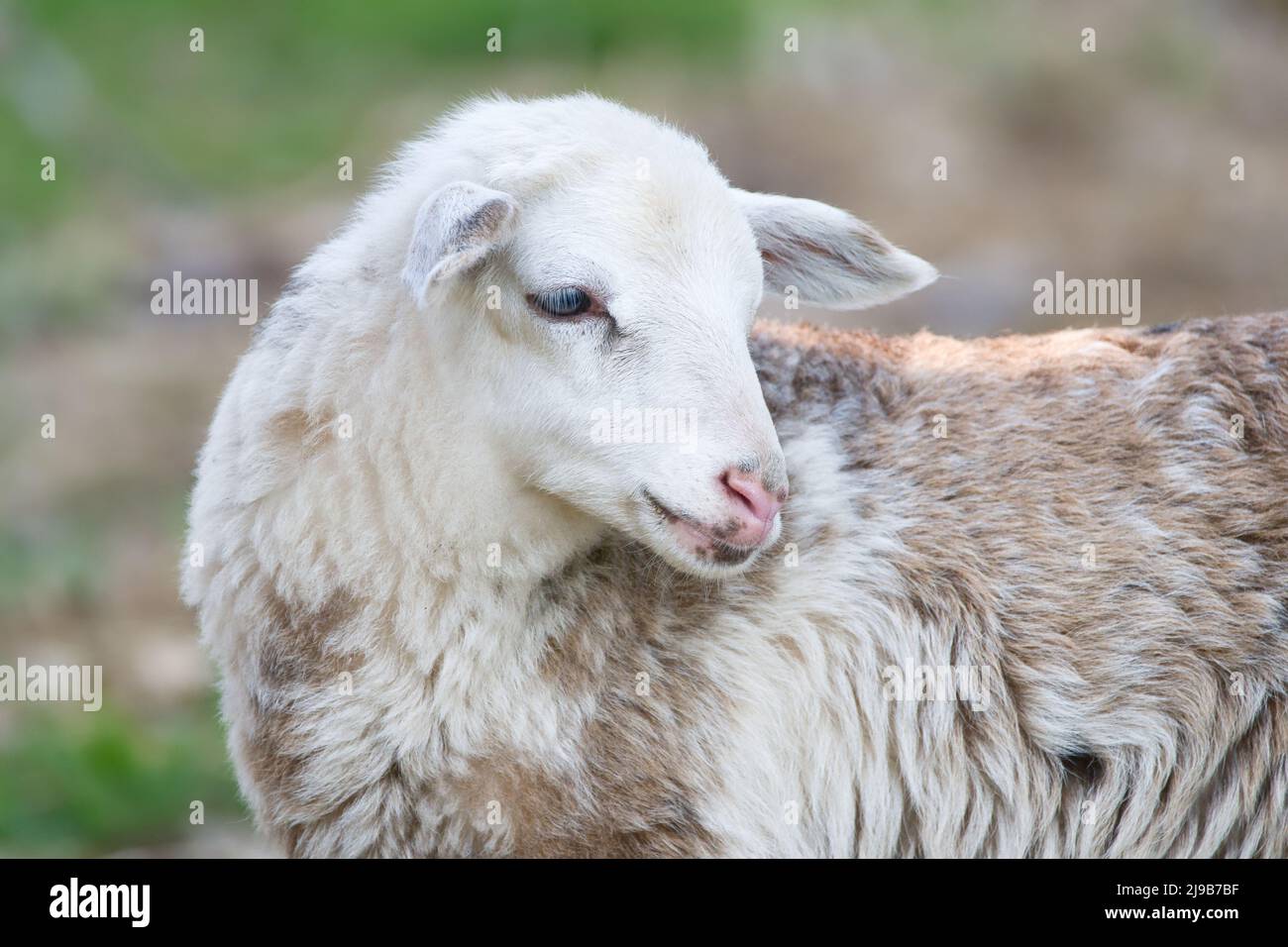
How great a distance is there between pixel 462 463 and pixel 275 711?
1.19 m

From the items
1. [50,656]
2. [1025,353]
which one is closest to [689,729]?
[1025,353]

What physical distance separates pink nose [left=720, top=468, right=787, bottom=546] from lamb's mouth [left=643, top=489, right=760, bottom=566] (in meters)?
0.03

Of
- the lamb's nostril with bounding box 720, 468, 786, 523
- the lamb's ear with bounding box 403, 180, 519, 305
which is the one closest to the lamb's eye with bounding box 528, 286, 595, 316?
the lamb's ear with bounding box 403, 180, 519, 305

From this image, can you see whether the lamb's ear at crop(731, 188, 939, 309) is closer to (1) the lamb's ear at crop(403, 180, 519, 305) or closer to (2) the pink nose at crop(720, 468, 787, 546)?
(1) the lamb's ear at crop(403, 180, 519, 305)

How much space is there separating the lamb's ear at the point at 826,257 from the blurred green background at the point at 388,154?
5663 millimetres

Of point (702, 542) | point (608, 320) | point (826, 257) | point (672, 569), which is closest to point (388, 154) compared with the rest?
point (826, 257)

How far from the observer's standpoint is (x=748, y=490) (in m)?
5.18

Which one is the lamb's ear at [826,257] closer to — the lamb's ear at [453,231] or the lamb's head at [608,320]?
the lamb's head at [608,320]

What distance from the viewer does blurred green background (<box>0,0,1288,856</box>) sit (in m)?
12.6

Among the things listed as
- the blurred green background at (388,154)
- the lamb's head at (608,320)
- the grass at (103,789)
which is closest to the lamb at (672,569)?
the lamb's head at (608,320)

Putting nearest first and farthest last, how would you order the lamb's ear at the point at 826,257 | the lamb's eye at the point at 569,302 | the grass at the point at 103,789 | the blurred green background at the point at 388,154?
the lamb's eye at the point at 569,302
the lamb's ear at the point at 826,257
the grass at the point at 103,789
the blurred green background at the point at 388,154

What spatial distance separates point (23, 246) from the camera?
15836mm

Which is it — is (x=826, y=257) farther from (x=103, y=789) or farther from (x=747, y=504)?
(x=103, y=789)

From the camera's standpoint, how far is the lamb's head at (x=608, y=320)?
523 centimetres
